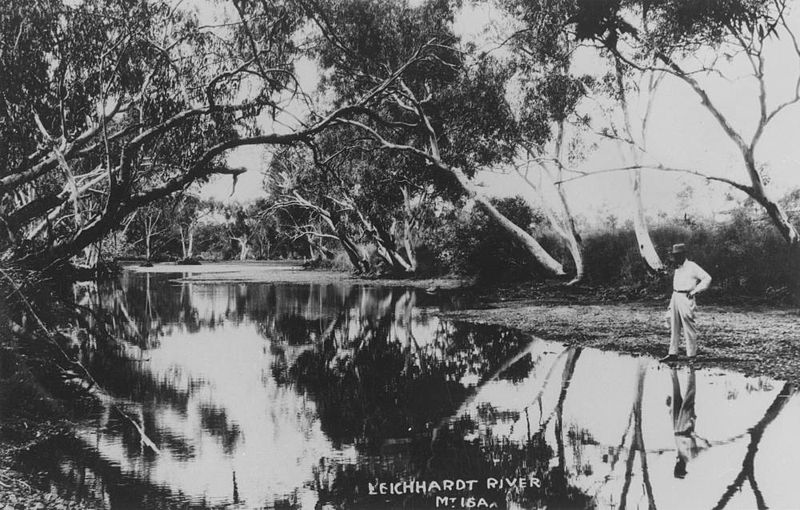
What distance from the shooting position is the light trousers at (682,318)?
8.00 metres

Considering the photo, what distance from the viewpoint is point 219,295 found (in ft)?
75.7

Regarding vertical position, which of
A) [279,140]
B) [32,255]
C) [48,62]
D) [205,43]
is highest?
[205,43]

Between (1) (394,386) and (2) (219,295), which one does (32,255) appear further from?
(2) (219,295)

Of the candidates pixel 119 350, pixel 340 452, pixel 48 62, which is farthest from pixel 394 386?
pixel 48 62

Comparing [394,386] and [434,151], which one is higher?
[434,151]

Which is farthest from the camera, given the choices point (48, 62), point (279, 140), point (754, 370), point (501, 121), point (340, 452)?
point (501, 121)

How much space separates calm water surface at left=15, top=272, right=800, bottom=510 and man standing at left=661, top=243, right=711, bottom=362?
0.44 meters

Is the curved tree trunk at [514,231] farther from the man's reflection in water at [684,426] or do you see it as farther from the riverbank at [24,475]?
the riverbank at [24,475]

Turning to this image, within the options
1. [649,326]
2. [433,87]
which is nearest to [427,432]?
[649,326]

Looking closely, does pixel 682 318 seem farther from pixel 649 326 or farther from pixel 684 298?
pixel 649 326

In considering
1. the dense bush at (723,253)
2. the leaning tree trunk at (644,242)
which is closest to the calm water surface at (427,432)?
the dense bush at (723,253)

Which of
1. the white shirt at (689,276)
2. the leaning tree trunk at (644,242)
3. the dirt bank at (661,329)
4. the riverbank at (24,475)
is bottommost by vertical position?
the riverbank at (24,475)

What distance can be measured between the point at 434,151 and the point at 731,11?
10405 mm

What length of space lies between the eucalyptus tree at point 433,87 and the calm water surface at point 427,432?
9901mm
